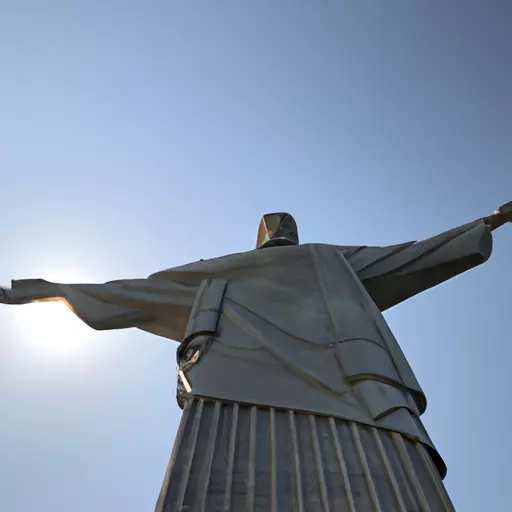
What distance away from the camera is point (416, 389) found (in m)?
3.83

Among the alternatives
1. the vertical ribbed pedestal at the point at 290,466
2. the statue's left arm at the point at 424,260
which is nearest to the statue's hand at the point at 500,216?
the statue's left arm at the point at 424,260

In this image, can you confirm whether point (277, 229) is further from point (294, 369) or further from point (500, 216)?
point (294, 369)

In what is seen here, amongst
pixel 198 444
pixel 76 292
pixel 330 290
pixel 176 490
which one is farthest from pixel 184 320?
pixel 176 490

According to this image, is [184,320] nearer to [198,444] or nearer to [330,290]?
[330,290]

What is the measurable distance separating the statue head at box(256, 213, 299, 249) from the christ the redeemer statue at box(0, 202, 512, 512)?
0.80 m

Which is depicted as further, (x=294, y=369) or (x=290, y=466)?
(x=294, y=369)

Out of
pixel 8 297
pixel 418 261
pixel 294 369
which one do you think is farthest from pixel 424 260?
pixel 8 297

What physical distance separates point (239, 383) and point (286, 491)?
873mm

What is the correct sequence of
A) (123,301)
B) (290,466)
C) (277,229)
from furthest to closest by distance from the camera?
1. (277,229)
2. (123,301)
3. (290,466)

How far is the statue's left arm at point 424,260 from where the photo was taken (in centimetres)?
534

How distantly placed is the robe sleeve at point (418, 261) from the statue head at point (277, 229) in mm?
871

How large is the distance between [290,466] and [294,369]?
2.63 feet

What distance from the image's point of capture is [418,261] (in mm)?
5480

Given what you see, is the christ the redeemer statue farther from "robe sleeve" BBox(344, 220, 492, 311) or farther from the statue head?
the statue head
